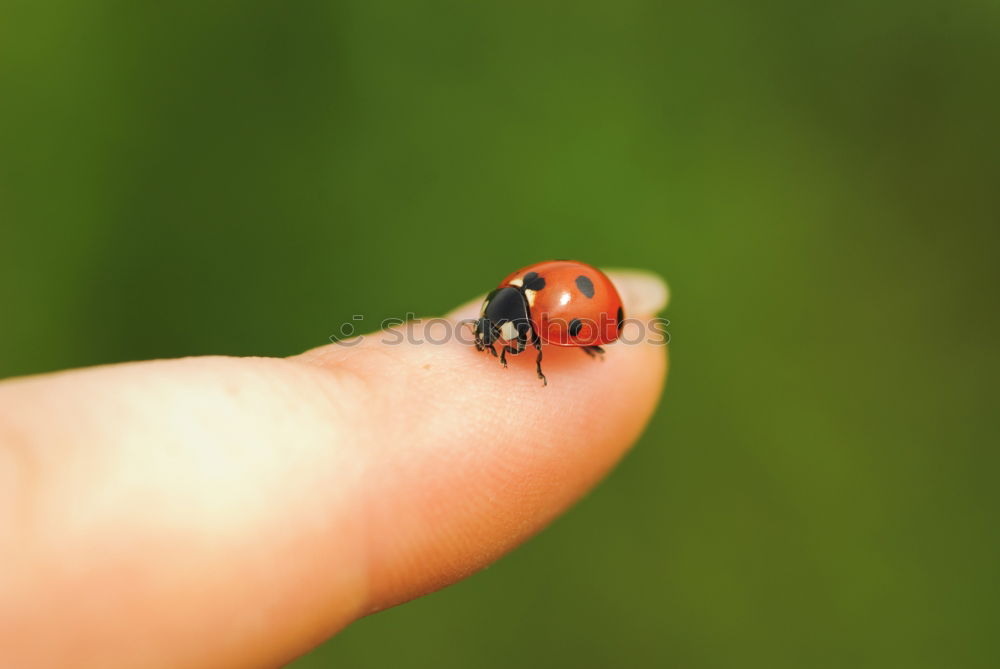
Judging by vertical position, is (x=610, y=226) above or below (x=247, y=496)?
above

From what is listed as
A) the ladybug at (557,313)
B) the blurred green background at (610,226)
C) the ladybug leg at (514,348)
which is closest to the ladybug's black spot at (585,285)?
the ladybug at (557,313)

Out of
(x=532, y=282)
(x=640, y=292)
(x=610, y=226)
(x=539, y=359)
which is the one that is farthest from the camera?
(x=610, y=226)

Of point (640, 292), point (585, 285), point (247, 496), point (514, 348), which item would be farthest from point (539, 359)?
point (247, 496)

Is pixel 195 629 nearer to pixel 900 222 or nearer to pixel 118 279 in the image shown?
pixel 118 279

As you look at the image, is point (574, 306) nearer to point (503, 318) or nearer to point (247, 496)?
point (503, 318)

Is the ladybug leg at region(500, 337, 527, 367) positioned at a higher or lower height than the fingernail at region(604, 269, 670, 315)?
lower

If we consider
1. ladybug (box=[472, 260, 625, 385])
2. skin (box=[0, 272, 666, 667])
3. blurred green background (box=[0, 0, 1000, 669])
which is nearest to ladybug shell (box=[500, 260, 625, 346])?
ladybug (box=[472, 260, 625, 385])

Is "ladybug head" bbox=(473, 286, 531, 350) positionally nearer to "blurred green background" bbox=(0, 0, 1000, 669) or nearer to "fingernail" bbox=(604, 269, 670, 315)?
"fingernail" bbox=(604, 269, 670, 315)

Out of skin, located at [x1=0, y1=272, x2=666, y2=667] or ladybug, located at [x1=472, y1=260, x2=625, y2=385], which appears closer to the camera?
skin, located at [x1=0, y1=272, x2=666, y2=667]
